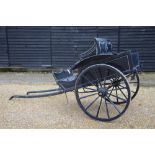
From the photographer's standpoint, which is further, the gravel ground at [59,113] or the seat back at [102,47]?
the seat back at [102,47]

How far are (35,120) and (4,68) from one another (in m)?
4.12

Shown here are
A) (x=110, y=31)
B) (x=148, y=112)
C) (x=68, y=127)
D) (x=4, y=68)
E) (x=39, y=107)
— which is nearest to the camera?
(x=68, y=127)

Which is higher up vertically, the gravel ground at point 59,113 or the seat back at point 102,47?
the seat back at point 102,47

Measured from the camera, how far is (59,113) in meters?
4.21

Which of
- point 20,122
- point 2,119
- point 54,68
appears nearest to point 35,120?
point 20,122

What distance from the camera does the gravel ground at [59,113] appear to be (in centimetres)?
374

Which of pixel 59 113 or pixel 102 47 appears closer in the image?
pixel 102 47

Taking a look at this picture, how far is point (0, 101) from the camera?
4.82 meters

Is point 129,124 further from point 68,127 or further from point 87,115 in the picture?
point 68,127

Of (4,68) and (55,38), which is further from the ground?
(55,38)

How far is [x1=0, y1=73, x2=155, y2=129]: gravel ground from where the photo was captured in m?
3.74

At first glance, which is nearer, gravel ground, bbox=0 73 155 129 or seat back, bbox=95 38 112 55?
gravel ground, bbox=0 73 155 129

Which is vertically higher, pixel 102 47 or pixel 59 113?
pixel 102 47

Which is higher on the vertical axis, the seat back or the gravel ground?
the seat back
